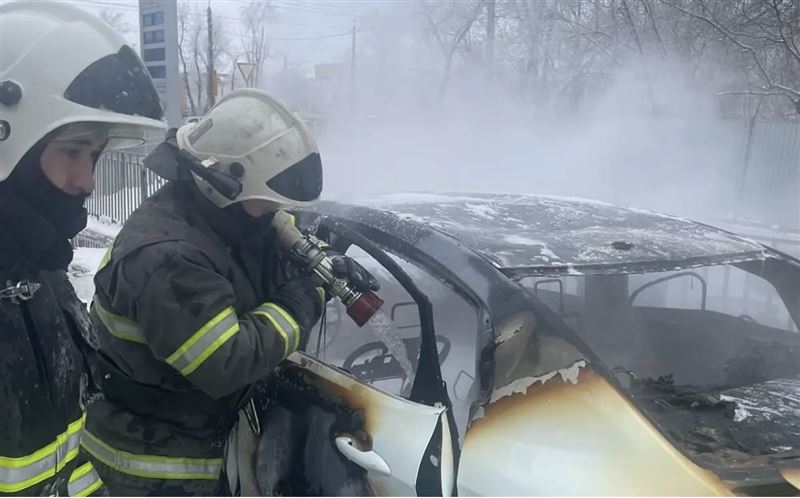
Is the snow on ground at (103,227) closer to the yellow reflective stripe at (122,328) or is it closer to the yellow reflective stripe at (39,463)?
the yellow reflective stripe at (122,328)

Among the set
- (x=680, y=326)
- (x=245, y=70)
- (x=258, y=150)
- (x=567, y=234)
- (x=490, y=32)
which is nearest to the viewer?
(x=258, y=150)

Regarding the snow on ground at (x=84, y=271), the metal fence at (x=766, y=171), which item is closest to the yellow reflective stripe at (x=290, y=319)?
the snow on ground at (x=84, y=271)

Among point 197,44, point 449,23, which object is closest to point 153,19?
point 449,23

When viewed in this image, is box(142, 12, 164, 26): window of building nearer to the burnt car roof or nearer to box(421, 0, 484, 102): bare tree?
the burnt car roof

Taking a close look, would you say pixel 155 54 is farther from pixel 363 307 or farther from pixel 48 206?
pixel 48 206

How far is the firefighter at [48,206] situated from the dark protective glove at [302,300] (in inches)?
21.8

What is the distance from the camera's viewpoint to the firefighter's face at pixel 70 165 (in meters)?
1.49

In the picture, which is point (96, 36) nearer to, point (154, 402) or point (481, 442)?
point (154, 402)

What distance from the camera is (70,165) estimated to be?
60.2 inches

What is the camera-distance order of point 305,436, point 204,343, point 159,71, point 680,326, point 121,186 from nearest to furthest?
point 204,343 < point 305,436 < point 680,326 < point 159,71 < point 121,186

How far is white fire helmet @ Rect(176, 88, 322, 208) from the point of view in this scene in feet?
6.73

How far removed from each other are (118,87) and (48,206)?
403 millimetres

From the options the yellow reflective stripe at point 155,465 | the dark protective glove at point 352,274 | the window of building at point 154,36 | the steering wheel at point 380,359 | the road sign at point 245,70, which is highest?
the window of building at point 154,36

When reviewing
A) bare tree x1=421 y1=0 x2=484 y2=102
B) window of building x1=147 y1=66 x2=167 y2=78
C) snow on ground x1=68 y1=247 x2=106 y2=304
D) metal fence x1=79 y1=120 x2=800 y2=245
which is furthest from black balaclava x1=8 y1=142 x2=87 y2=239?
bare tree x1=421 y1=0 x2=484 y2=102
